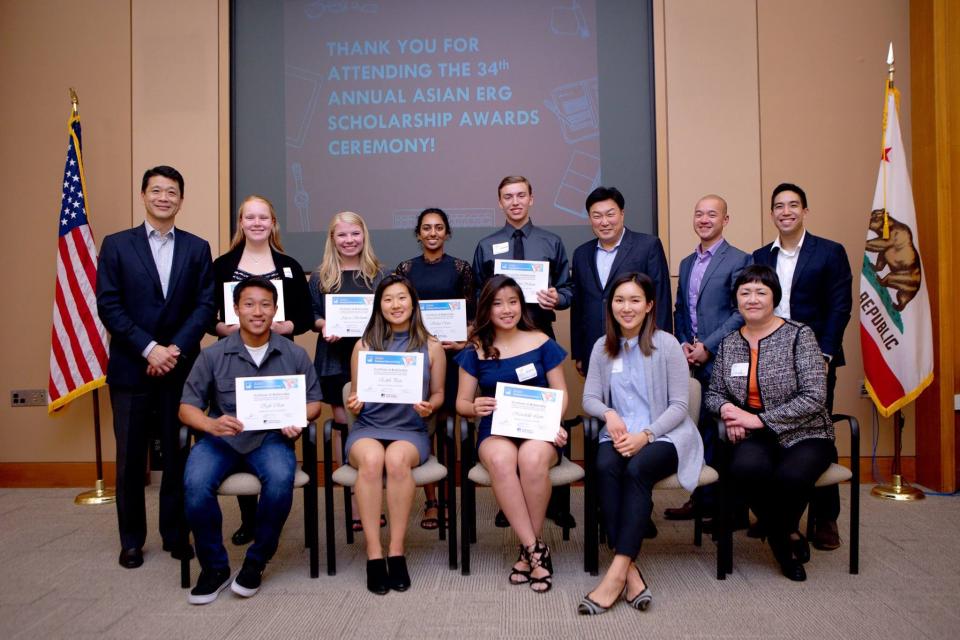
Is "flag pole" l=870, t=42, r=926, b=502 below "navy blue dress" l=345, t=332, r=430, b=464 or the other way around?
below

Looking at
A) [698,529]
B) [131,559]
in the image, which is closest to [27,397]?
[131,559]

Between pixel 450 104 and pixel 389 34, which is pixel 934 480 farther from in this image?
pixel 389 34

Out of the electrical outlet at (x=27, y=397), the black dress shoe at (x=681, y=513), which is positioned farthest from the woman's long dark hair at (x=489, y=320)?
the electrical outlet at (x=27, y=397)

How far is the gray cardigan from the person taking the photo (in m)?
2.95

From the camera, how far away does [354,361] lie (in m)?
3.31

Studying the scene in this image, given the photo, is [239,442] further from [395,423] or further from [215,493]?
[395,423]

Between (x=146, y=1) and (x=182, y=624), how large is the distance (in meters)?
4.51

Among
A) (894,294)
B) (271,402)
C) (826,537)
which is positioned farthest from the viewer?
(894,294)

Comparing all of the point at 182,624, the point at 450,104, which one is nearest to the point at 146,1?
the point at 450,104

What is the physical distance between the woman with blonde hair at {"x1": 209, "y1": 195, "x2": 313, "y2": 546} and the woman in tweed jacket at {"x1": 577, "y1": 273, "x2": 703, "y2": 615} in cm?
166

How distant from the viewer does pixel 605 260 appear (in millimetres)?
3760

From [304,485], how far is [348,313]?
3.09 ft

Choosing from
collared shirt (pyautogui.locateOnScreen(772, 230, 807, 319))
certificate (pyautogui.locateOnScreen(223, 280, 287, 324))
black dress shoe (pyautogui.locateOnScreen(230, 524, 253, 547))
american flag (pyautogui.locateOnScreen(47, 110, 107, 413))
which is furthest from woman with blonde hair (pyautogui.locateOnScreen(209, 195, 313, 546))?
collared shirt (pyautogui.locateOnScreen(772, 230, 807, 319))

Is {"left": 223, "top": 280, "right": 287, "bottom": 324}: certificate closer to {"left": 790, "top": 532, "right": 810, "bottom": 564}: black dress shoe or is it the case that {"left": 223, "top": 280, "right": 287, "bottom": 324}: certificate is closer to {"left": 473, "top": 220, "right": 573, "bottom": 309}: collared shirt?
{"left": 473, "top": 220, "right": 573, "bottom": 309}: collared shirt
